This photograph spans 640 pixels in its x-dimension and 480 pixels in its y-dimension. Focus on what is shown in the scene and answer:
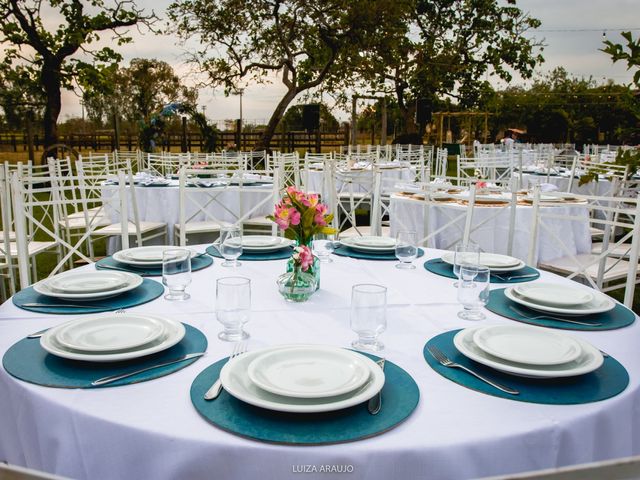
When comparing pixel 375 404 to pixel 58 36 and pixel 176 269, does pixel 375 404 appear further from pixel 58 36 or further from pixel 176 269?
pixel 58 36

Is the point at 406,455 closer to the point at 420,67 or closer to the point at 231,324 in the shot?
the point at 231,324

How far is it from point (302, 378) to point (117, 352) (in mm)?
419

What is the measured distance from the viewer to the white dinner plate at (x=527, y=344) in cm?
109

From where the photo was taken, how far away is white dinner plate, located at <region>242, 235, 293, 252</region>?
7.22ft

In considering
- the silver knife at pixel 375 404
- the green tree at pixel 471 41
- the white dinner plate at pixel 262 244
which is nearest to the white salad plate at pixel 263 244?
the white dinner plate at pixel 262 244

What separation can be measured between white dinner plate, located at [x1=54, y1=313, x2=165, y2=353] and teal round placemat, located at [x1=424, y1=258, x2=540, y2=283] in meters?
1.04

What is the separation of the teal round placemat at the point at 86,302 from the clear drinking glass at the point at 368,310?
2.35 ft

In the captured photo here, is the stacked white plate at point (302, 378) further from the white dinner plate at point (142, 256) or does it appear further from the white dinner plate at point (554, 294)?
the white dinner plate at point (142, 256)

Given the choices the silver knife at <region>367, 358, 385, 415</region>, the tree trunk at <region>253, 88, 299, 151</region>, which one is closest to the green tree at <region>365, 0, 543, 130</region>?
the tree trunk at <region>253, 88, 299, 151</region>

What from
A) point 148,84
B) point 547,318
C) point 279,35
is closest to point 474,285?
point 547,318

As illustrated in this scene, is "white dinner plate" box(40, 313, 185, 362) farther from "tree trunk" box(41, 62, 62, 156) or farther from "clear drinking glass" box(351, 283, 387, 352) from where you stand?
"tree trunk" box(41, 62, 62, 156)

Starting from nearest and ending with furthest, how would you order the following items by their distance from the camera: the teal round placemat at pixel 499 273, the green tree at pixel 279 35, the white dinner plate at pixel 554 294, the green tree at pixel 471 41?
the white dinner plate at pixel 554 294
the teal round placemat at pixel 499 273
the green tree at pixel 279 35
the green tree at pixel 471 41

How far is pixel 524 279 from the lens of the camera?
184cm

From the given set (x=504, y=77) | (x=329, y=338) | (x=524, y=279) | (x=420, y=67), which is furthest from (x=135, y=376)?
(x=504, y=77)
